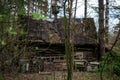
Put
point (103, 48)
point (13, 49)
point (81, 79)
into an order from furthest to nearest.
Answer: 1. point (103, 48)
2. point (81, 79)
3. point (13, 49)

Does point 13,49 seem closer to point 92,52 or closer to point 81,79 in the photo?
point 81,79

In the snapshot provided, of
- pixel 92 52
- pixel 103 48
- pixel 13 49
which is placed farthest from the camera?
pixel 92 52

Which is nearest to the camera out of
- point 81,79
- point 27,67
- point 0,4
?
point 0,4

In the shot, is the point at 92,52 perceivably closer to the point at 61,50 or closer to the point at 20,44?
the point at 61,50

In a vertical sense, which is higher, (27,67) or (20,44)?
(20,44)

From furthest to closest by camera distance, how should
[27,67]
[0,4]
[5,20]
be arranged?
[27,67] < [0,4] < [5,20]

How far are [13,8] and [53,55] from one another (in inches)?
646

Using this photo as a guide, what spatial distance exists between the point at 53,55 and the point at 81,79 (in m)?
7.80

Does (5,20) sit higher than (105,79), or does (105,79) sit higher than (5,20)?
(5,20)

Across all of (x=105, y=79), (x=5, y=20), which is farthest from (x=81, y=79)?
(x=5, y=20)

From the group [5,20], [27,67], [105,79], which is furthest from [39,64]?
[5,20]

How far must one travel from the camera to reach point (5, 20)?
3217mm

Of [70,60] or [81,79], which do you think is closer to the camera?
[70,60]

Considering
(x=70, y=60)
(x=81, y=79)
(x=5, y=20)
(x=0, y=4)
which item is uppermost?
(x=0, y=4)
